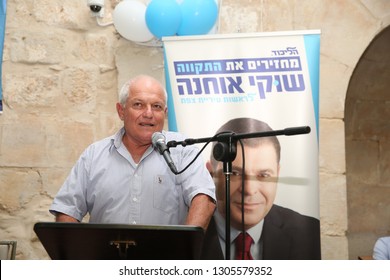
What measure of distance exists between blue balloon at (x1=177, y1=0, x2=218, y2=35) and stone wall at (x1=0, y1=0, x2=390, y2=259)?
1.43 feet

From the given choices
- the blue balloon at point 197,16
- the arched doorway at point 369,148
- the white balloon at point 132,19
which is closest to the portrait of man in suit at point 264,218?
the blue balloon at point 197,16

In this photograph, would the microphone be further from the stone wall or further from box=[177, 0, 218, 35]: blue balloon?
the stone wall

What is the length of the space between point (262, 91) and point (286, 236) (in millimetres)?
916

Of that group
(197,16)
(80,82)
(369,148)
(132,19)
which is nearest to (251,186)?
(197,16)

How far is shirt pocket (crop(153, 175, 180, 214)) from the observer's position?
2469 millimetres

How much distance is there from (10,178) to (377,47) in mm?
3620

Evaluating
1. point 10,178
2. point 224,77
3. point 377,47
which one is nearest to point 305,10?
point 224,77

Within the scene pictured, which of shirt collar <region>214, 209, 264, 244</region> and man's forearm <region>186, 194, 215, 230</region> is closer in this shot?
man's forearm <region>186, 194, 215, 230</region>

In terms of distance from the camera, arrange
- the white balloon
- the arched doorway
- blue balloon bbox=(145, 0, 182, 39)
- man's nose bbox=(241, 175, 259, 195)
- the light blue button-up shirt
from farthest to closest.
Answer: the arched doorway < the white balloon < blue balloon bbox=(145, 0, 182, 39) < man's nose bbox=(241, 175, 259, 195) < the light blue button-up shirt

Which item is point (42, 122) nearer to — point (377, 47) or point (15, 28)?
point (15, 28)

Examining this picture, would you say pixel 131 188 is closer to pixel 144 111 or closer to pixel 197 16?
pixel 144 111

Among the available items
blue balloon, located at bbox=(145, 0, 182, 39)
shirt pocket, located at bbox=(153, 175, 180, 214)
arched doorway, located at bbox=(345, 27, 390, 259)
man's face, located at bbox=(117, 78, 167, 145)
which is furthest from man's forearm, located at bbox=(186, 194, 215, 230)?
arched doorway, located at bbox=(345, 27, 390, 259)
